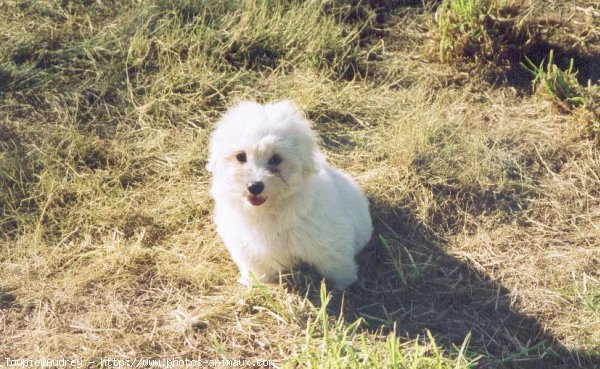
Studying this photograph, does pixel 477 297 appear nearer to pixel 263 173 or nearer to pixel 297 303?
pixel 297 303

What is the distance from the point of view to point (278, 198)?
3400 mm

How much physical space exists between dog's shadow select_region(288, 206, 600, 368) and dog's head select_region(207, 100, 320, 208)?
2.00 feet

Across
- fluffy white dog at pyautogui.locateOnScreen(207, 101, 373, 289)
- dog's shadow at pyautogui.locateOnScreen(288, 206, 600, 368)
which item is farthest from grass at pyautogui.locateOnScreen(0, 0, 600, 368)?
fluffy white dog at pyautogui.locateOnScreen(207, 101, 373, 289)

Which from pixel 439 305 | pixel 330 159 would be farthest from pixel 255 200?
pixel 330 159

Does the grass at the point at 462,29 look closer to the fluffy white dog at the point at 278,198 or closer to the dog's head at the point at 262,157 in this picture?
the fluffy white dog at the point at 278,198

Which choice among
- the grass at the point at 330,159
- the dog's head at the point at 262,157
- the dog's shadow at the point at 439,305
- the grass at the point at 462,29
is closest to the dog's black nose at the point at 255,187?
the dog's head at the point at 262,157

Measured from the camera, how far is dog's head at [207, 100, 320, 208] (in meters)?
3.30

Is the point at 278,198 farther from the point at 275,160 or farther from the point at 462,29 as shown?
the point at 462,29

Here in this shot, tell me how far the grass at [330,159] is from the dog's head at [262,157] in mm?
503

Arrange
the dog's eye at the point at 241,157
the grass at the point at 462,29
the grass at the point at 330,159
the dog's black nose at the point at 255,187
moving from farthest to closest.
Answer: the grass at the point at 462,29, the grass at the point at 330,159, the dog's eye at the point at 241,157, the dog's black nose at the point at 255,187

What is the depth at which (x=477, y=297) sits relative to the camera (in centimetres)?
378

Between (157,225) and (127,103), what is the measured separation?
1107 millimetres

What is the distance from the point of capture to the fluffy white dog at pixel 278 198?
3326mm

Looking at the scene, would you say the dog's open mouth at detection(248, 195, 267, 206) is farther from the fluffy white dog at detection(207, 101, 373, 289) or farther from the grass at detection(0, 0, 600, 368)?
the grass at detection(0, 0, 600, 368)
